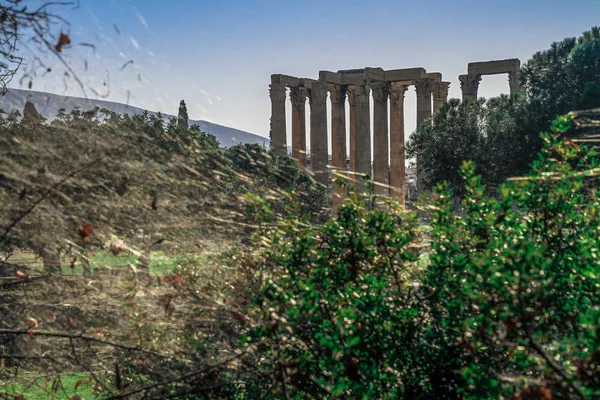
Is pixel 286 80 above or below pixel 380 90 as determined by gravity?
above

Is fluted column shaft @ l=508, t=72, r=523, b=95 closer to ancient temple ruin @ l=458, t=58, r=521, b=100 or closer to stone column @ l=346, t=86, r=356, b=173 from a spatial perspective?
ancient temple ruin @ l=458, t=58, r=521, b=100

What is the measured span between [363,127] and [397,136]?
19.6 ft

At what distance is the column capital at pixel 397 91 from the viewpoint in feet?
165

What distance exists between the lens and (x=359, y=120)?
46.6 m

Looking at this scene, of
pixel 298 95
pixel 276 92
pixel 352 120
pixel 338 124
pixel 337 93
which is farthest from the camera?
pixel 352 120

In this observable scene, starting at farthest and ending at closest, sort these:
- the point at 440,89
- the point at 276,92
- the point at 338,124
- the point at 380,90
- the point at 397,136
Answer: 1. the point at 397,136
2. the point at 338,124
3. the point at 440,89
4. the point at 380,90
5. the point at 276,92

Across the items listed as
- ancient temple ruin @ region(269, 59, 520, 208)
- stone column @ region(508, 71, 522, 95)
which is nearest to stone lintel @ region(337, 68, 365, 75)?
ancient temple ruin @ region(269, 59, 520, 208)

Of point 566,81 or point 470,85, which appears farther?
point 470,85

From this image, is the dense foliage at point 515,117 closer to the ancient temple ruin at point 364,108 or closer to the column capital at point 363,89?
the ancient temple ruin at point 364,108

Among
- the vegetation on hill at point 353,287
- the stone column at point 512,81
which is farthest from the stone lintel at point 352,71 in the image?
the vegetation on hill at point 353,287

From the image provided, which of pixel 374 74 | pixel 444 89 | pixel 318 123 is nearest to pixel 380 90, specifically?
pixel 374 74

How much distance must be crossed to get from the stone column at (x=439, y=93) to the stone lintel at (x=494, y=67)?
213cm

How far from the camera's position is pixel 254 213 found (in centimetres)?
510

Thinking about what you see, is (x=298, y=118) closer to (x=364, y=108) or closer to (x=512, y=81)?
(x=364, y=108)
